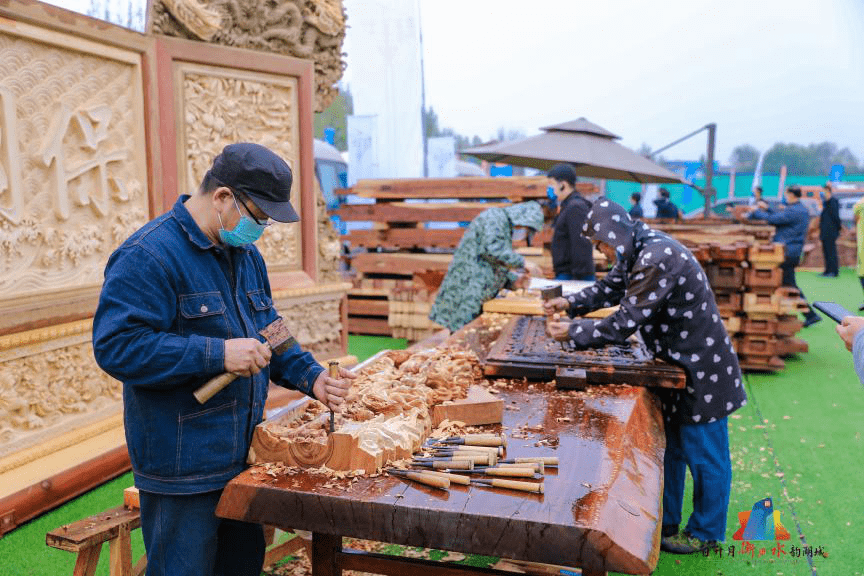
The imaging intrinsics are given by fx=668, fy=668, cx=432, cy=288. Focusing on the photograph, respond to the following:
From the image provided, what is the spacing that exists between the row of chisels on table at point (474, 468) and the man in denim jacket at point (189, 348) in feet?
1.18

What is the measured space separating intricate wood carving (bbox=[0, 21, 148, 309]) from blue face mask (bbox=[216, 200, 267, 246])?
2394 mm

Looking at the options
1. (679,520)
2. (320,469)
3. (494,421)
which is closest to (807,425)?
(679,520)

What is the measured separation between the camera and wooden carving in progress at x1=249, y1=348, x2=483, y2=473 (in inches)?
77.8

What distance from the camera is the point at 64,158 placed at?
161 inches

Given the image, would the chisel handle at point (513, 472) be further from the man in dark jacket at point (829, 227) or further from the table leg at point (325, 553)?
the man in dark jacket at point (829, 227)

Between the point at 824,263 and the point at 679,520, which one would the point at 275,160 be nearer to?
the point at 679,520

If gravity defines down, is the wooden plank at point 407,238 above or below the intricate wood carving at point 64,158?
below

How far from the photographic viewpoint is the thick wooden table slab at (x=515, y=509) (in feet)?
5.46

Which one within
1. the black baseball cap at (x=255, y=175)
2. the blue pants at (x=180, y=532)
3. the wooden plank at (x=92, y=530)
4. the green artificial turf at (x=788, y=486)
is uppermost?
the black baseball cap at (x=255, y=175)

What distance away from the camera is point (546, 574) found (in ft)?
9.81

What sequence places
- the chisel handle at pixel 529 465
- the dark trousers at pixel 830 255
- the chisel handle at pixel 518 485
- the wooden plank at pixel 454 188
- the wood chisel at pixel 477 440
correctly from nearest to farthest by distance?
1. the chisel handle at pixel 518 485
2. the chisel handle at pixel 529 465
3. the wood chisel at pixel 477 440
4. the wooden plank at pixel 454 188
5. the dark trousers at pixel 830 255

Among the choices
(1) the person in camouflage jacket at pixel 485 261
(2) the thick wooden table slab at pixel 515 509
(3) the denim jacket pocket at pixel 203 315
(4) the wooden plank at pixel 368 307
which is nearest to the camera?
(2) the thick wooden table slab at pixel 515 509

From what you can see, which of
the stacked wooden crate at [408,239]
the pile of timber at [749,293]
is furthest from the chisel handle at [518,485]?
the stacked wooden crate at [408,239]

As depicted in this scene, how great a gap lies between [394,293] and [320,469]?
260 inches
